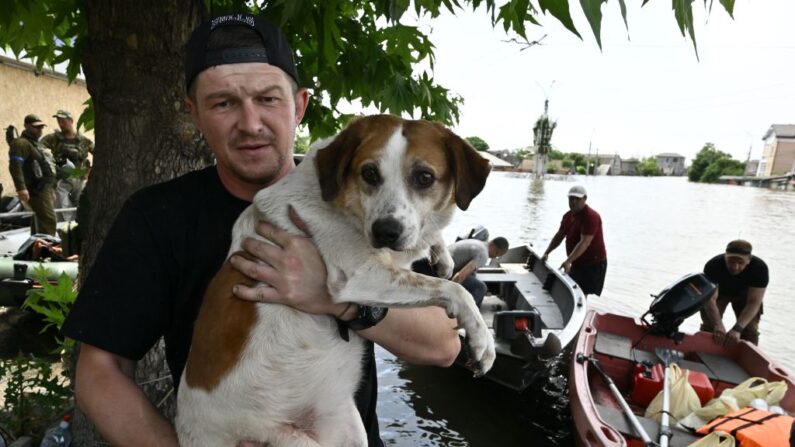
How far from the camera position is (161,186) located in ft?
6.29

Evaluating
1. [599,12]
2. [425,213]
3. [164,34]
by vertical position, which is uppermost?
[164,34]

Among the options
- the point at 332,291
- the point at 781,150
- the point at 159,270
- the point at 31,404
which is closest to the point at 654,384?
the point at 332,291

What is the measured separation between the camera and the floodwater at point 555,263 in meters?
8.27

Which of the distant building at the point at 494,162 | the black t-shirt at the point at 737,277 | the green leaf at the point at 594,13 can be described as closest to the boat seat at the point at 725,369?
the black t-shirt at the point at 737,277

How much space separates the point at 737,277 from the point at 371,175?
8864 millimetres

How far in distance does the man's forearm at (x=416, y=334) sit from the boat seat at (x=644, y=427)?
4.69m

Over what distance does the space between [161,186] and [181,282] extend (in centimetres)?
39

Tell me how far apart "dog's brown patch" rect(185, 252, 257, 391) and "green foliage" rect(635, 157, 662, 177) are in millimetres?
154747

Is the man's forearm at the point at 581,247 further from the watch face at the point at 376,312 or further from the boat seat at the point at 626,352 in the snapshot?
the watch face at the point at 376,312

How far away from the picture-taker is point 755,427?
4.68m

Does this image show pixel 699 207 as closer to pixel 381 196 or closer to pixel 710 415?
pixel 710 415

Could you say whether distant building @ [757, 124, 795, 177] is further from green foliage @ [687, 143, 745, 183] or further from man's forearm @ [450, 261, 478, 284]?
man's forearm @ [450, 261, 478, 284]

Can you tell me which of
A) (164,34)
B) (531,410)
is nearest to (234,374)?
(164,34)

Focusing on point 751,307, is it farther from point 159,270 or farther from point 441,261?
point 159,270
